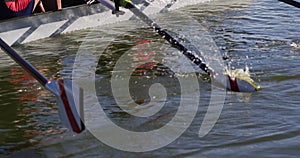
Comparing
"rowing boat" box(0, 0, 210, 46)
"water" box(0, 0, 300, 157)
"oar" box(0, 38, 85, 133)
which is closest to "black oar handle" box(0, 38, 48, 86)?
"oar" box(0, 38, 85, 133)

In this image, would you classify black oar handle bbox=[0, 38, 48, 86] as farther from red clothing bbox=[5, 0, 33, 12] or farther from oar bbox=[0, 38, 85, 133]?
red clothing bbox=[5, 0, 33, 12]

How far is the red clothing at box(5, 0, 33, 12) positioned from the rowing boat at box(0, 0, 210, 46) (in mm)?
291

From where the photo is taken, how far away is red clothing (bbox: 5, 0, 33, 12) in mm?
7219

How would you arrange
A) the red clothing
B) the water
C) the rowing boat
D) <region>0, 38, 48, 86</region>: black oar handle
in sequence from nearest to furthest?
the water, <region>0, 38, 48, 86</region>: black oar handle, the rowing boat, the red clothing

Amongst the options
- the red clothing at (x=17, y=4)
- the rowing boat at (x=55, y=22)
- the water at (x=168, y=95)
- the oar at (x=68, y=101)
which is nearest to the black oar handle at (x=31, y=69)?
the oar at (x=68, y=101)

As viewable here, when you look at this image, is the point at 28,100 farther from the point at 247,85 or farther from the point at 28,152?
the point at 247,85

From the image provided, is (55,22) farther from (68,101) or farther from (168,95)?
(68,101)

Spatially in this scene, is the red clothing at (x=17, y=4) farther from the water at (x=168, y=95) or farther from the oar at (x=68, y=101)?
the oar at (x=68, y=101)

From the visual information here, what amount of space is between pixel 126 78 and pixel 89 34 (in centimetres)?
248

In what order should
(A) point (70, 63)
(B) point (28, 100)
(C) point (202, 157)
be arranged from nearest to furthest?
(C) point (202, 157), (B) point (28, 100), (A) point (70, 63)

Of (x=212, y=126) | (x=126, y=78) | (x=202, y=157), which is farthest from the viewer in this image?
(x=126, y=78)

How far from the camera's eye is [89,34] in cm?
795

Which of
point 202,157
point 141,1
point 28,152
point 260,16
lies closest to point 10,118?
point 28,152

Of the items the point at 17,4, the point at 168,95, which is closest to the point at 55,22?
the point at 17,4
